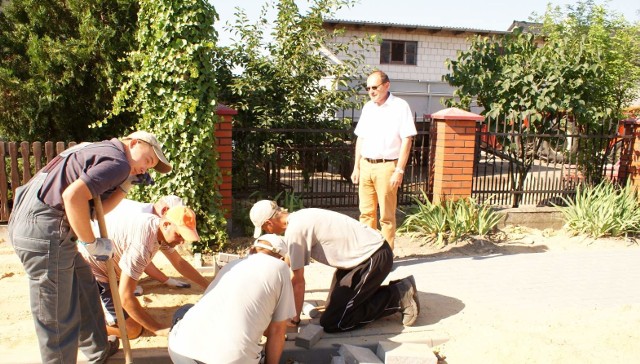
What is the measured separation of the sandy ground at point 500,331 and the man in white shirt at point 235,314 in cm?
102

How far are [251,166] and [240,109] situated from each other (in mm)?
844

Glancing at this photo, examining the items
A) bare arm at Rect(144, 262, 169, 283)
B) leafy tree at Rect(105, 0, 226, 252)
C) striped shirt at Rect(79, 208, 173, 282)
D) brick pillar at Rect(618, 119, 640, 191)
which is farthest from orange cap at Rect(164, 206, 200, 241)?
brick pillar at Rect(618, 119, 640, 191)

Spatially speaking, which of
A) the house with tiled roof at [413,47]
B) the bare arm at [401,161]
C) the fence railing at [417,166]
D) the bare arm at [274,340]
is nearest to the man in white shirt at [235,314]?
the bare arm at [274,340]

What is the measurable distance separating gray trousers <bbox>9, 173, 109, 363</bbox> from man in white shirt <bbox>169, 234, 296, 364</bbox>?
668 mm

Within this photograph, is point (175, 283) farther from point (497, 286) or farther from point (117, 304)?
point (497, 286)

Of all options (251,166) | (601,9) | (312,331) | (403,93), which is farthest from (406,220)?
(601,9)

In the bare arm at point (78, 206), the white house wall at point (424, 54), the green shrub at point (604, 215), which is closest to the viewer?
the bare arm at point (78, 206)

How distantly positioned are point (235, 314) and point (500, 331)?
2.21 metres

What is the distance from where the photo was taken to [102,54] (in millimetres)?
6965

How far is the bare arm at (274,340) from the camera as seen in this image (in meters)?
3.33

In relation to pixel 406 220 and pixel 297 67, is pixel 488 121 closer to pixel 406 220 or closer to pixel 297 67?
pixel 406 220

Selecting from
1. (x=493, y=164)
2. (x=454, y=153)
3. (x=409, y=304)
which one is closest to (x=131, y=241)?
(x=409, y=304)

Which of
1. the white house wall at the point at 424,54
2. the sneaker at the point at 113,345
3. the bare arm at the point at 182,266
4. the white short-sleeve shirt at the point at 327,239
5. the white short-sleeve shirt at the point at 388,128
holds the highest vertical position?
the white house wall at the point at 424,54

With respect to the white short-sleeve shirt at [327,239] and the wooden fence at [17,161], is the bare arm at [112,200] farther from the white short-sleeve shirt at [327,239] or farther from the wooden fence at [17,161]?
the wooden fence at [17,161]
